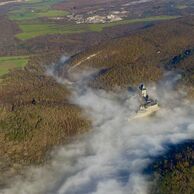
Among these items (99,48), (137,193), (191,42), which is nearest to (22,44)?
(99,48)

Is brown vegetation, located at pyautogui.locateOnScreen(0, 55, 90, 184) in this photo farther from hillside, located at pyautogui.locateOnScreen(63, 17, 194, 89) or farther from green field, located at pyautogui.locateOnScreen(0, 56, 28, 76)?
green field, located at pyautogui.locateOnScreen(0, 56, 28, 76)

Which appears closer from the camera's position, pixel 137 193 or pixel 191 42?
pixel 137 193

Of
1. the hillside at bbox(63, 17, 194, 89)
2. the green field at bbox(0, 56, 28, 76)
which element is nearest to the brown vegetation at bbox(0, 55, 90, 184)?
the hillside at bbox(63, 17, 194, 89)

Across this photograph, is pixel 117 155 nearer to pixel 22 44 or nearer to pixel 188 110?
pixel 188 110

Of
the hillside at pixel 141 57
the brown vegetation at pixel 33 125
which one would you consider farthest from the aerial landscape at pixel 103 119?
the hillside at pixel 141 57

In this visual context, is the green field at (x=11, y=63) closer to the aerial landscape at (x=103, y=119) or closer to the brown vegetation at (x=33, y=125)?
the aerial landscape at (x=103, y=119)

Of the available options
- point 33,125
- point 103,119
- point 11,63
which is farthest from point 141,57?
point 33,125
